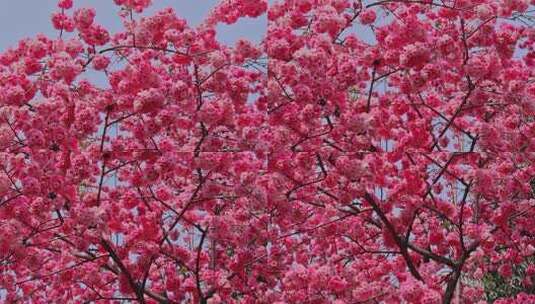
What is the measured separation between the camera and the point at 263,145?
6.45m

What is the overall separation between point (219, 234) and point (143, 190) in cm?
115

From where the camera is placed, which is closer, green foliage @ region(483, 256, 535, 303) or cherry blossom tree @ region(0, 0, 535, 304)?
cherry blossom tree @ region(0, 0, 535, 304)

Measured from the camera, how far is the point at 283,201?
686 centimetres

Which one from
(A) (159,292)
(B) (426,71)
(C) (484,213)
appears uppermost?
(B) (426,71)

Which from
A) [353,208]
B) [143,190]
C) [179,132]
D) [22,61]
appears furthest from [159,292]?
[22,61]

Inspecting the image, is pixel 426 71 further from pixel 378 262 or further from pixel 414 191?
pixel 378 262

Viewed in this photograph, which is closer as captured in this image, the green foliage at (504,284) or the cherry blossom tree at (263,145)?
the cherry blossom tree at (263,145)

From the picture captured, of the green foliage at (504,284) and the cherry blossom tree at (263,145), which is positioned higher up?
the green foliage at (504,284)

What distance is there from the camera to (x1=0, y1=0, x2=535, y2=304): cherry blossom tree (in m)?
6.35

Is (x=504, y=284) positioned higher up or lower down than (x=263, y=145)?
higher up

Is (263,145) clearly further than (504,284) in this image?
No

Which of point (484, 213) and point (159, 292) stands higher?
point (484, 213)

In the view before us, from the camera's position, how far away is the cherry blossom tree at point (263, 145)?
6.35 m

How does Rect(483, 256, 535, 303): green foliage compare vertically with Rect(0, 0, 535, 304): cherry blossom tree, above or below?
above
